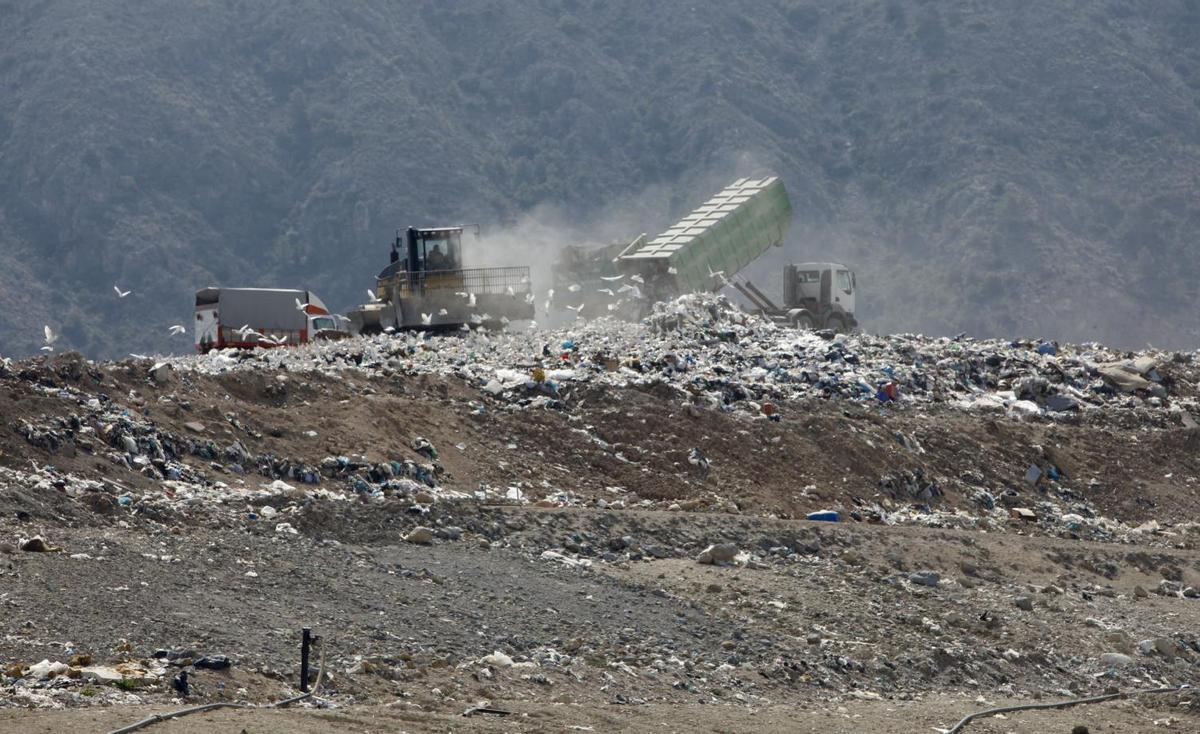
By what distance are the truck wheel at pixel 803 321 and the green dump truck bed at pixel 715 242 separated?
120 cm

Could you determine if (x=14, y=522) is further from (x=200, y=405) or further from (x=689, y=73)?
(x=689, y=73)

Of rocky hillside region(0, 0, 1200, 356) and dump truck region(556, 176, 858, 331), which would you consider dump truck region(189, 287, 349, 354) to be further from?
rocky hillside region(0, 0, 1200, 356)

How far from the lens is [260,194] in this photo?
47.8 m

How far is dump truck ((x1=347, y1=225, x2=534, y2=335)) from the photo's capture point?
79.6 feet

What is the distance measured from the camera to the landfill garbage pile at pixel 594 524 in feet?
30.9

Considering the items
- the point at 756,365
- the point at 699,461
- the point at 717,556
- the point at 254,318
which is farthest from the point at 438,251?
the point at 717,556

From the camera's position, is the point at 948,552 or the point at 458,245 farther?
the point at 458,245

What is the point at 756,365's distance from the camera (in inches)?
795

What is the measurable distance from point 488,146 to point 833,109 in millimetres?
11609

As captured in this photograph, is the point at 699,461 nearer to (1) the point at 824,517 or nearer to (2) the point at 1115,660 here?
(1) the point at 824,517

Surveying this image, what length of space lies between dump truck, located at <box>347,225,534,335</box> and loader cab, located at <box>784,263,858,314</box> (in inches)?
182

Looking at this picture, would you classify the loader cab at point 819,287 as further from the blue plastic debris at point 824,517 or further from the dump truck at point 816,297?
the blue plastic debris at point 824,517

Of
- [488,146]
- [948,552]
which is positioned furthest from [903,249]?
[948,552]

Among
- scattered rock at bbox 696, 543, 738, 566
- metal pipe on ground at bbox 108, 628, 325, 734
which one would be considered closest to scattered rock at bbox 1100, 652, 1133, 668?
scattered rock at bbox 696, 543, 738, 566
